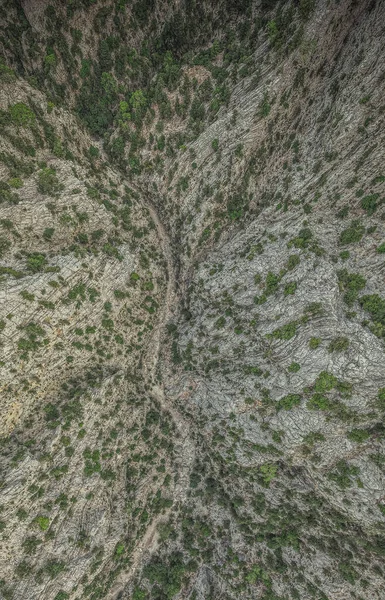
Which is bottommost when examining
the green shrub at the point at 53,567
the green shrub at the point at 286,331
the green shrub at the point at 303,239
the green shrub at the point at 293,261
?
the green shrub at the point at 53,567

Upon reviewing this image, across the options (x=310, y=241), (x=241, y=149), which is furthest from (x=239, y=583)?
(x=241, y=149)

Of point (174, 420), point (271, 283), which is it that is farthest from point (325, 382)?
point (174, 420)

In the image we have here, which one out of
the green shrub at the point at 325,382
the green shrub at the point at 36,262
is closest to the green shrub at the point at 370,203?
the green shrub at the point at 325,382

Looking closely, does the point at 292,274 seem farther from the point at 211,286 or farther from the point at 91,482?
the point at 91,482

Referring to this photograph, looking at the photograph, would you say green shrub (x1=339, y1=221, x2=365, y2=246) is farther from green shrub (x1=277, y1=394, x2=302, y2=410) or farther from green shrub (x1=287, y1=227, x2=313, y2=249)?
green shrub (x1=277, y1=394, x2=302, y2=410)

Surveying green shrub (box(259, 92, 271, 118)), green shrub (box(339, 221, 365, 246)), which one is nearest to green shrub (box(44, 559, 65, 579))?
green shrub (box(339, 221, 365, 246))

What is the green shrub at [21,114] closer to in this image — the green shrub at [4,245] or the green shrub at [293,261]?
the green shrub at [4,245]
